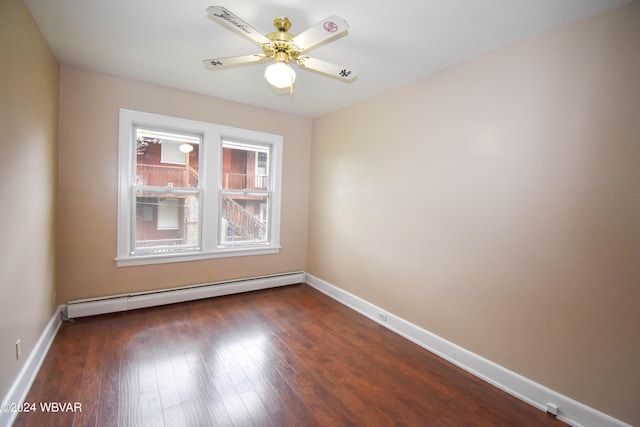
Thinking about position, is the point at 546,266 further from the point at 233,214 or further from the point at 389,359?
the point at 233,214

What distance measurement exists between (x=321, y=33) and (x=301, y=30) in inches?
23.5

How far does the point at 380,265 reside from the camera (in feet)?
10.6

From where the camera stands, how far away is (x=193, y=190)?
11.8 feet

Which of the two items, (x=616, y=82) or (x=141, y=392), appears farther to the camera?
(x=141, y=392)

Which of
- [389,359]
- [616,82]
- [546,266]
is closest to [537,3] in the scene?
[616,82]

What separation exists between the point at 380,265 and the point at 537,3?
2498 mm

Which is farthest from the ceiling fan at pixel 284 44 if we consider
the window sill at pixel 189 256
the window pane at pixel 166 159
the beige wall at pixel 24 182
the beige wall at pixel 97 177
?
the window sill at pixel 189 256

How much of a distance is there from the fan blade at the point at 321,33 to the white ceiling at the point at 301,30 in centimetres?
A: 25

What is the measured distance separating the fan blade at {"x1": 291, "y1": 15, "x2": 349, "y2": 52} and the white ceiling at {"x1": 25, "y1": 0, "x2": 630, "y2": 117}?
25 cm

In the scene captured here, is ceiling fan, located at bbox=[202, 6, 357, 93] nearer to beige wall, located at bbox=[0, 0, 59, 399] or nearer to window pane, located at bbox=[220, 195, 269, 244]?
beige wall, located at bbox=[0, 0, 59, 399]

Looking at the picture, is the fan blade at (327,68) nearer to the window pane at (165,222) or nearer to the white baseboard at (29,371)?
the window pane at (165,222)

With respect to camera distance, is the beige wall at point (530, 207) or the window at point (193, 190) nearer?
the beige wall at point (530, 207)

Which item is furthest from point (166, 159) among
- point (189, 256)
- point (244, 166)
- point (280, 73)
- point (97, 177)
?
point (280, 73)

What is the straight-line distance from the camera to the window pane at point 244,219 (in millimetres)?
3920
